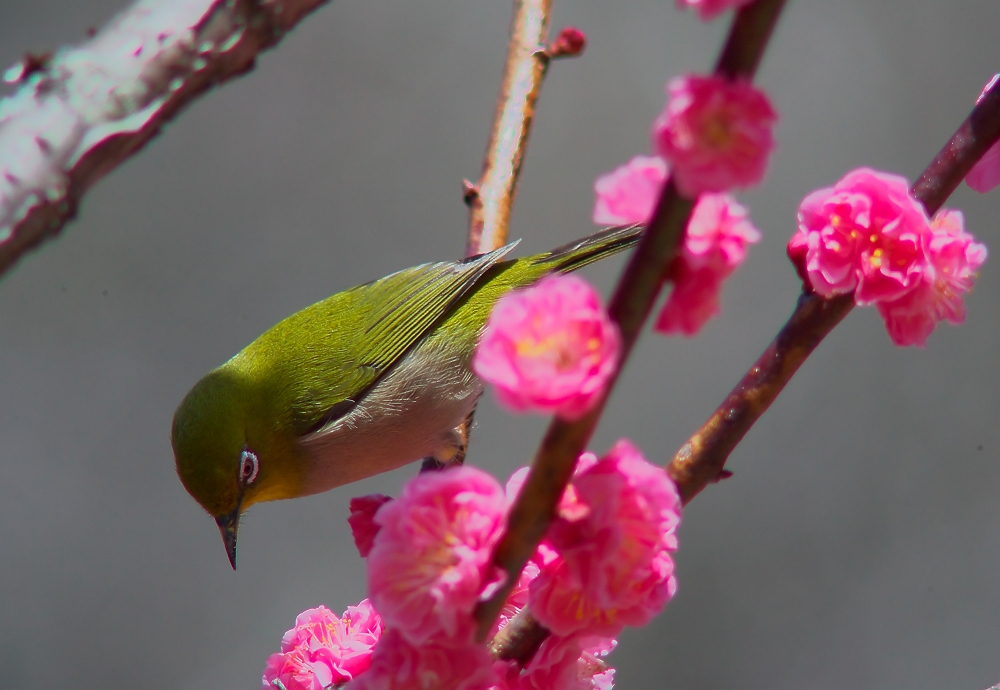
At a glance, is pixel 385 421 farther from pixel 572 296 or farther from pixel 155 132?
pixel 572 296

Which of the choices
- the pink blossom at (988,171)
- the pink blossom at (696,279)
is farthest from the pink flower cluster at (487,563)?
the pink blossom at (988,171)

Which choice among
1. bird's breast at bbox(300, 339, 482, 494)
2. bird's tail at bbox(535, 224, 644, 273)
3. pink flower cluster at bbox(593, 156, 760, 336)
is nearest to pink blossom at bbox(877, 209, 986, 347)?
pink flower cluster at bbox(593, 156, 760, 336)

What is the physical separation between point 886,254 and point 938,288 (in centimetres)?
10

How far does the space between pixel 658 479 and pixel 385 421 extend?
1647mm

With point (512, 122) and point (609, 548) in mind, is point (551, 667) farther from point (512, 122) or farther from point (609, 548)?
point (512, 122)

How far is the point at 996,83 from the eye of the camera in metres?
0.89

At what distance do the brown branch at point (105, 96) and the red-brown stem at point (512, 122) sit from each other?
128cm

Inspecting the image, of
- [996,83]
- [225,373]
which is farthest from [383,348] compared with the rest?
[996,83]

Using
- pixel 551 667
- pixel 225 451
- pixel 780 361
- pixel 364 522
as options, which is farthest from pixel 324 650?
pixel 225 451

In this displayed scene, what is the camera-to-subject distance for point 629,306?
0.54 m

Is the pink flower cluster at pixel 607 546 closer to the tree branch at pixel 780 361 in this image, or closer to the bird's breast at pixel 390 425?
the tree branch at pixel 780 361

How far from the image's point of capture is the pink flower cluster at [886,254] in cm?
87

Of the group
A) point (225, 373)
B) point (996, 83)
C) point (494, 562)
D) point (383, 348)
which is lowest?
point (225, 373)

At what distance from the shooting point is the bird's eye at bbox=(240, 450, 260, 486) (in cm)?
204
